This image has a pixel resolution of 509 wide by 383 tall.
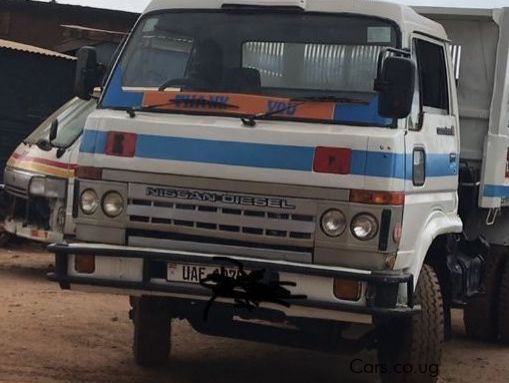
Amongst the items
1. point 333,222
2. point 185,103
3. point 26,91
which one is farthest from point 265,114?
point 26,91

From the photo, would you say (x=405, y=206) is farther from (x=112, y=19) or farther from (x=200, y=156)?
(x=112, y=19)

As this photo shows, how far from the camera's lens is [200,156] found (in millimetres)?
6137

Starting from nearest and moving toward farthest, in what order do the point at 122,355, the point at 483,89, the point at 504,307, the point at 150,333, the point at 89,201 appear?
the point at 89,201 < the point at 150,333 < the point at 122,355 < the point at 483,89 < the point at 504,307

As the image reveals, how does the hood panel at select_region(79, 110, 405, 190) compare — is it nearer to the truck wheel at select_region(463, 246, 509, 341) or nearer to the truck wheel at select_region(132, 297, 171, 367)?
the truck wheel at select_region(132, 297, 171, 367)

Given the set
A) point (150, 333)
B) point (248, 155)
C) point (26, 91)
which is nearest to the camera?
point (248, 155)

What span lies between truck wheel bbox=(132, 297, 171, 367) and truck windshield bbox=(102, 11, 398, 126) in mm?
1502

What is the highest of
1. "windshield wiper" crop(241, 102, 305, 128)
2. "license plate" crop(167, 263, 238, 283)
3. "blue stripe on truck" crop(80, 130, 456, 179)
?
"windshield wiper" crop(241, 102, 305, 128)

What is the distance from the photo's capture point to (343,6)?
6.58 metres

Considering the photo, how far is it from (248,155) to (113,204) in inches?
33.7

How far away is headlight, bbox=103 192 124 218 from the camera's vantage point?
6.28 meters

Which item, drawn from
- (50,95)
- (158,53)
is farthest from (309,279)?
(50,95)

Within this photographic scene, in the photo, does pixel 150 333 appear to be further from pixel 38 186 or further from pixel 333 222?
pixel 38 186

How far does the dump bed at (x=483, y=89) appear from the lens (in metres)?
8.08

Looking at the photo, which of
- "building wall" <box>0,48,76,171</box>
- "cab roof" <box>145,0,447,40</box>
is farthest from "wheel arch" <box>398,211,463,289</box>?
"building wall" <box>0,48,76,171</box>
